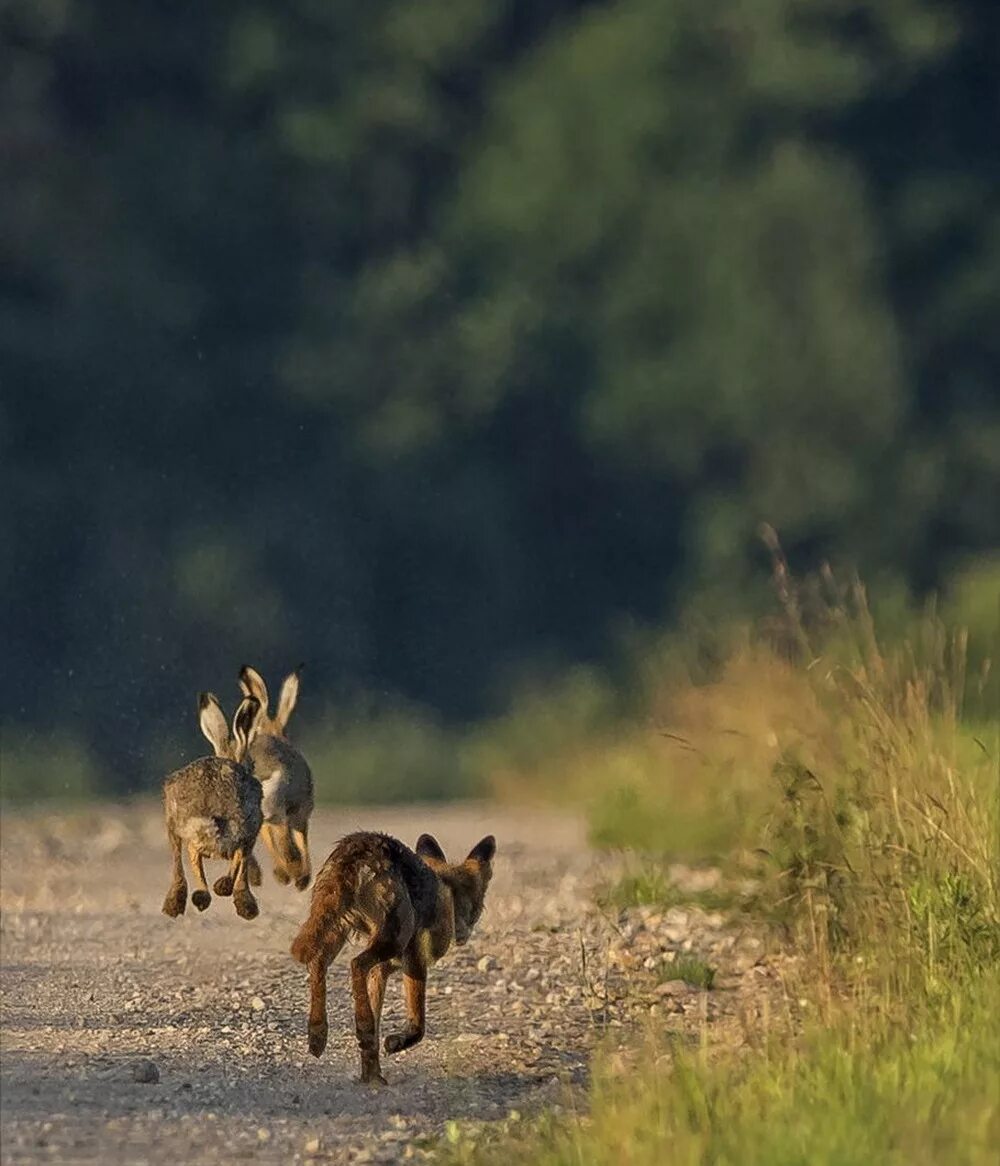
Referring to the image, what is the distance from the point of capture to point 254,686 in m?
10.0

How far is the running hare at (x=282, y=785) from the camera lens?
9625 mm

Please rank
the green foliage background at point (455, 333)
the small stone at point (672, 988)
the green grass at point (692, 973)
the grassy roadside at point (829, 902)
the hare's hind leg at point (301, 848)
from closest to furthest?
the grassy roadside at point (829, 902)
the small stone at point (672, 988)
the green grass at point (692, 973)
the hare's hind leg at point (301, 848)
the green foliage background at point (455, 333)

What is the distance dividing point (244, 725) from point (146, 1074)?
2.65 meters

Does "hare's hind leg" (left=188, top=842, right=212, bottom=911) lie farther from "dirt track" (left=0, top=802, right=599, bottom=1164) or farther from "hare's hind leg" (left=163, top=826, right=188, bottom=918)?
"dirt track" (left=0, top=802, right=599, bottom=1164)

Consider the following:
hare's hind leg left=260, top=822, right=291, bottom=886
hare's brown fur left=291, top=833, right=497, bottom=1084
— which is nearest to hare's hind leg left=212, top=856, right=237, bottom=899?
hare's brown fur left=291, top=833, right=497, bottom=1084

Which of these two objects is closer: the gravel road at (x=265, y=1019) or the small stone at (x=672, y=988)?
the gravel road at (x=265, y=1019)

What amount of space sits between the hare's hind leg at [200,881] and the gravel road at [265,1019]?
266mm

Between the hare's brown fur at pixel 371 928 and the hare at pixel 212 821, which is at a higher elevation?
the hare at pixel 212 821

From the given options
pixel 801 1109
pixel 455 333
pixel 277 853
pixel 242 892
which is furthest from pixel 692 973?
pixel 455 333

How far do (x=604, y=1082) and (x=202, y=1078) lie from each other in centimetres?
106

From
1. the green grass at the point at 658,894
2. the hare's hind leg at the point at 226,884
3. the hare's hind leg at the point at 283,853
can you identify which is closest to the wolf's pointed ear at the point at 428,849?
the hare's hind leg at the point at 226,884

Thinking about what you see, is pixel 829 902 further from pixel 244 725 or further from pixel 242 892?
pixel 244 725

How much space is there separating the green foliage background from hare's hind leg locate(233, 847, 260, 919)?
18168 millimetres

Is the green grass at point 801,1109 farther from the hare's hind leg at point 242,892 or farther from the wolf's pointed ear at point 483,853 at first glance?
the hare's hind leg at point 242,892
